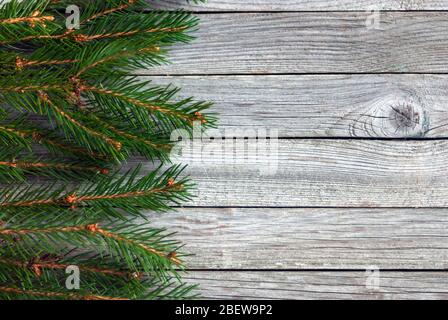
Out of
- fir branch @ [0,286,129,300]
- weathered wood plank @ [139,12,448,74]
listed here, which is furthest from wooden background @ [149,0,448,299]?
fir branch @ [0,286,129,300]

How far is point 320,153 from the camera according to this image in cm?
94

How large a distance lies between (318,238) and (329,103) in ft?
0.68

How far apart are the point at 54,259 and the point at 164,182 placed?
0.19 meters

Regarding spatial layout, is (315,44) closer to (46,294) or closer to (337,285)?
(337,285)

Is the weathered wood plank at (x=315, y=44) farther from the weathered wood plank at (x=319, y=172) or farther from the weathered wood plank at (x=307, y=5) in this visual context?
the weathered wood plank at (x=319, y=172)

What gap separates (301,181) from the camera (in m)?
0.94

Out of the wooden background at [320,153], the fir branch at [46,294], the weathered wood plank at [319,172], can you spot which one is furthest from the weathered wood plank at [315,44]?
the fir branch at [46,294]

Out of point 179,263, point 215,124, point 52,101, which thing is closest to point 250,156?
point 215,124

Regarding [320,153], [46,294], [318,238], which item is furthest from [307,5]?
[46,294]

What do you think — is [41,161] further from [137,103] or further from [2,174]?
[137,103]

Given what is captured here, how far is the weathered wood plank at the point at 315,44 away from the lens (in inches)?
36.7

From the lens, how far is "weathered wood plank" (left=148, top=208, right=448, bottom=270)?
938mm

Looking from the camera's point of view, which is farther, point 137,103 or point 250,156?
point 250,156
